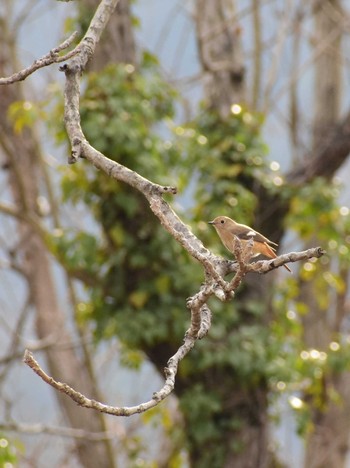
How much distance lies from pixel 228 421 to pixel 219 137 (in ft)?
7.37

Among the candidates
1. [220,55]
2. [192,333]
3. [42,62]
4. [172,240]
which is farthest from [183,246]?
[220,55]

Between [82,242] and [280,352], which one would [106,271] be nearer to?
[82,242]

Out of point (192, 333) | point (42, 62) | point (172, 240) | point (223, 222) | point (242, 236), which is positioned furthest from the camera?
point (172, 240)

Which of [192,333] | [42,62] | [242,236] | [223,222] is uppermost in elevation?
[223,222]

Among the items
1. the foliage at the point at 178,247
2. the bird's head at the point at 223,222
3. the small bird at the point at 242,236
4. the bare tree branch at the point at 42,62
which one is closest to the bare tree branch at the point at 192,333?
the bare tree branch at the point at 42,62

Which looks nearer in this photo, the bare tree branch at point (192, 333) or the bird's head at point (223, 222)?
the bare tree branch at point (192, 333)

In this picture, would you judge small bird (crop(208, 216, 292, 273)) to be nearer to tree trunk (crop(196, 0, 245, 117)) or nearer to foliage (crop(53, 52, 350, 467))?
foliage (crop(53, 52, 350, 467))

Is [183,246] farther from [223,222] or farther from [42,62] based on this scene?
[223,222]

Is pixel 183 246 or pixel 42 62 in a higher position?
pixel 42 62

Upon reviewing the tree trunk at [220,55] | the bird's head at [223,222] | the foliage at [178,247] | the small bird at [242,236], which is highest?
the tree trunk at [220,55]

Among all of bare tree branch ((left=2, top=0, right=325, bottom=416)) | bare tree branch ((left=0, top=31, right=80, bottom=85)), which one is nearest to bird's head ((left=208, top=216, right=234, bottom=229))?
bare tree branch ((left=2, top=0, right=325, bottom=416))

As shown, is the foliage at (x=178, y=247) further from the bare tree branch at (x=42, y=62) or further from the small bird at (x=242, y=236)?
the bare tree branch at (x=42, y=62)

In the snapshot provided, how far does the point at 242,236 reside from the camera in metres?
3.68

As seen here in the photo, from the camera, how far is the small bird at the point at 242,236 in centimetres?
349
